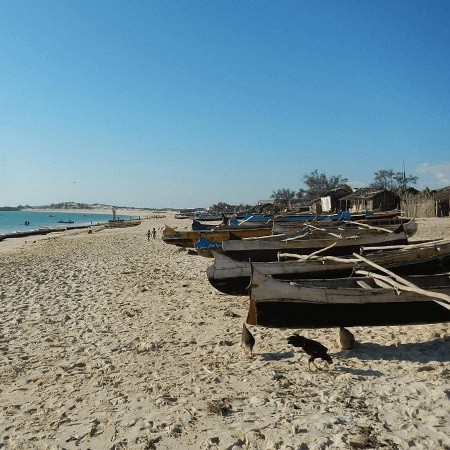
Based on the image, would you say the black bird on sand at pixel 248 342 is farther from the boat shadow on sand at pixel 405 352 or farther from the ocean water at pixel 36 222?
the ocean water at pixel 36 222

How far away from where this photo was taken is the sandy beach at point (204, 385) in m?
3.16

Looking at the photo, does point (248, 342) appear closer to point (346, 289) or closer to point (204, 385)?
point (204, 385)

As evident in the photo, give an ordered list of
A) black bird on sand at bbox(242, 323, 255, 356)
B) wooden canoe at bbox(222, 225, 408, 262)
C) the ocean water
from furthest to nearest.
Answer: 1. the ocean water
2. wooden canoe at bbox(222, 225, 408, 262)
3. black bird on sand at bbox(242, 323, 255, 356)

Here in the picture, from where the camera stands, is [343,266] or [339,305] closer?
[339,305]

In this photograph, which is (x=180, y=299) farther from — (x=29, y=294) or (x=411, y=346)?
(x=411, y=346)

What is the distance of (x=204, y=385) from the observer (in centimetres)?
411

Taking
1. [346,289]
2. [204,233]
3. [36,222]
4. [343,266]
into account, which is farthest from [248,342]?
[36,222]

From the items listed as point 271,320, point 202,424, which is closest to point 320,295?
point 271,320

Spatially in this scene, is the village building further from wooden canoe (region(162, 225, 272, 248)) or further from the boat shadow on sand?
the boat shadow on sand

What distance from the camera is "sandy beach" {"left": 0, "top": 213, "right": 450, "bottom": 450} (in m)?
3.16

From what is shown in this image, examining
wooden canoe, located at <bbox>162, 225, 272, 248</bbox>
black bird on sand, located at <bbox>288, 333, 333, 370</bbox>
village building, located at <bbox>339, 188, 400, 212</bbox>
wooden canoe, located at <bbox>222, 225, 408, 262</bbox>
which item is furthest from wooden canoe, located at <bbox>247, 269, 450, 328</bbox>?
village building, located at <bbox>339, 188, 400, 212</bbox>

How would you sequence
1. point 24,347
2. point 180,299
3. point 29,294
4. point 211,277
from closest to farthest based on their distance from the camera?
point 24,347, point 211,277, point 180,299, point 29,294

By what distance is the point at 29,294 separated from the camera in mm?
9297

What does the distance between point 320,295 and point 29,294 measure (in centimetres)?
753
